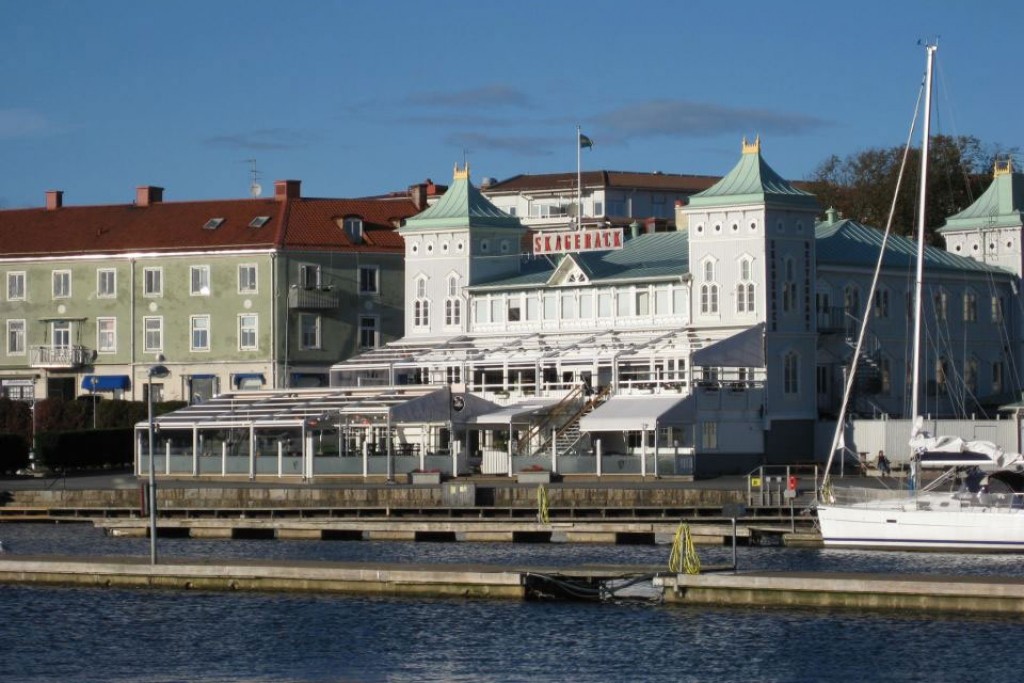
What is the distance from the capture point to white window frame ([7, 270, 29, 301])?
100438 millimetres

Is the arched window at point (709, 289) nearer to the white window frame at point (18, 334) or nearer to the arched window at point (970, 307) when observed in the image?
the arched window at point (970, 307)

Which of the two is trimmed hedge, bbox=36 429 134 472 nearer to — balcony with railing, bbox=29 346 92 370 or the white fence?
balcony with railing, bbox=29 346 92 370

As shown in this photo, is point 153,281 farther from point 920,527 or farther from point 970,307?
point 920,527

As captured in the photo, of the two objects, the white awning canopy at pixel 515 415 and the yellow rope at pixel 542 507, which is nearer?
the yellow rope at pixel 542 507

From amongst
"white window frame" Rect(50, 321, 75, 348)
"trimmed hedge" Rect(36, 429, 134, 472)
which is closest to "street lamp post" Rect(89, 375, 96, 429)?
"white window frame" Rect(50, 321, 75, 348)

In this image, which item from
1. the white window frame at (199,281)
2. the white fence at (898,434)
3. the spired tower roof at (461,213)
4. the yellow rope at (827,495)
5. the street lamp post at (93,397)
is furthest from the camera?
the white window frame at (199,281)

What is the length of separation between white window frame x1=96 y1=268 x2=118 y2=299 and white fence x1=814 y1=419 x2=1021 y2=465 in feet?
115

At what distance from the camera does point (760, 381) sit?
79938mm

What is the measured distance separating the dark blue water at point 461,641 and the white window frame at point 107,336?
151 ft

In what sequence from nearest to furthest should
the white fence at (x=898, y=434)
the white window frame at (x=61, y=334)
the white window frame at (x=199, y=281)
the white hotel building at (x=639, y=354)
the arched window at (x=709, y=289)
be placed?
the white fence at (x=898, y=434) < the white hotel building at (x=639, y=354) < the arched window at (x=709, y=289) < the white window frame at (x=199, y=281) < the white window frame at (x=61, y=334)

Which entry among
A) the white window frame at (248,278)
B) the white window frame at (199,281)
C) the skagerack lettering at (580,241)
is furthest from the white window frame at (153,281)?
the skagerack lettering at (580,241)

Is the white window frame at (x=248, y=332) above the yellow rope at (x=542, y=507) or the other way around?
above

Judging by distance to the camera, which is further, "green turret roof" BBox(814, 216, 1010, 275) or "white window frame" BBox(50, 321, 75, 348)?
"white window frame" BBox(50, 321, 75, 348)

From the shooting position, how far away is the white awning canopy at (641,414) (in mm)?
75062
